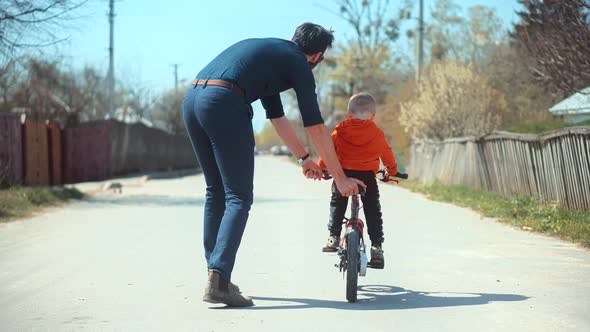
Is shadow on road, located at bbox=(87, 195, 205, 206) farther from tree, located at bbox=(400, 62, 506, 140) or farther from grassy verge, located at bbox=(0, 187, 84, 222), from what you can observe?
tree, located at bbox=(400, 62, 506, 140)

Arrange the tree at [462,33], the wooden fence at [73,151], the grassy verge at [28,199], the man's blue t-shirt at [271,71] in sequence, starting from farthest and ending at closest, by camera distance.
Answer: the tree at [462,33]
the wooden fence at [73,151]
the grassy verge at [28,199]
the man's blue t-shirt at [271,71]

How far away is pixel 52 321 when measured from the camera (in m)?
4.68

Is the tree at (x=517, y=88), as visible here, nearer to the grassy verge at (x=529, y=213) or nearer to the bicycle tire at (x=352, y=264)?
the grassy verge at (x=529, y=213)

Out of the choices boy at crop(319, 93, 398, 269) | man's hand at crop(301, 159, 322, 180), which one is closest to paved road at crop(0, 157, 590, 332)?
boy at crop(319, 93, 398, 269)

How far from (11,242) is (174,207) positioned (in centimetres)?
539

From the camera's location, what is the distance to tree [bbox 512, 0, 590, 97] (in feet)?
35.8

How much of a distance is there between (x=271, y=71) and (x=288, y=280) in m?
1.89

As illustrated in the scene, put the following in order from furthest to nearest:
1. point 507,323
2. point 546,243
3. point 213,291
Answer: point 546,243 → point 213,291 → point 507,323

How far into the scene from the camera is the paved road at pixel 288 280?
15.4 feet

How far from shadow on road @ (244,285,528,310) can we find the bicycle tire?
0.10 metres

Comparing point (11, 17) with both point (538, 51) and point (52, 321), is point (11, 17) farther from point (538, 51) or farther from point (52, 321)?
point (52, 321)

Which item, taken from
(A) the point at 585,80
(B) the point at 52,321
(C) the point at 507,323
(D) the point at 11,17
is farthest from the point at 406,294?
(D) the point at 11,17

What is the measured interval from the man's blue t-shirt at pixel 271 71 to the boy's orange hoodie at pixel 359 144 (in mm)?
613

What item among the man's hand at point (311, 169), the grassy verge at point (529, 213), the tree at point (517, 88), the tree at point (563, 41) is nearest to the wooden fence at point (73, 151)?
the grassy verge at point (529, 213)
